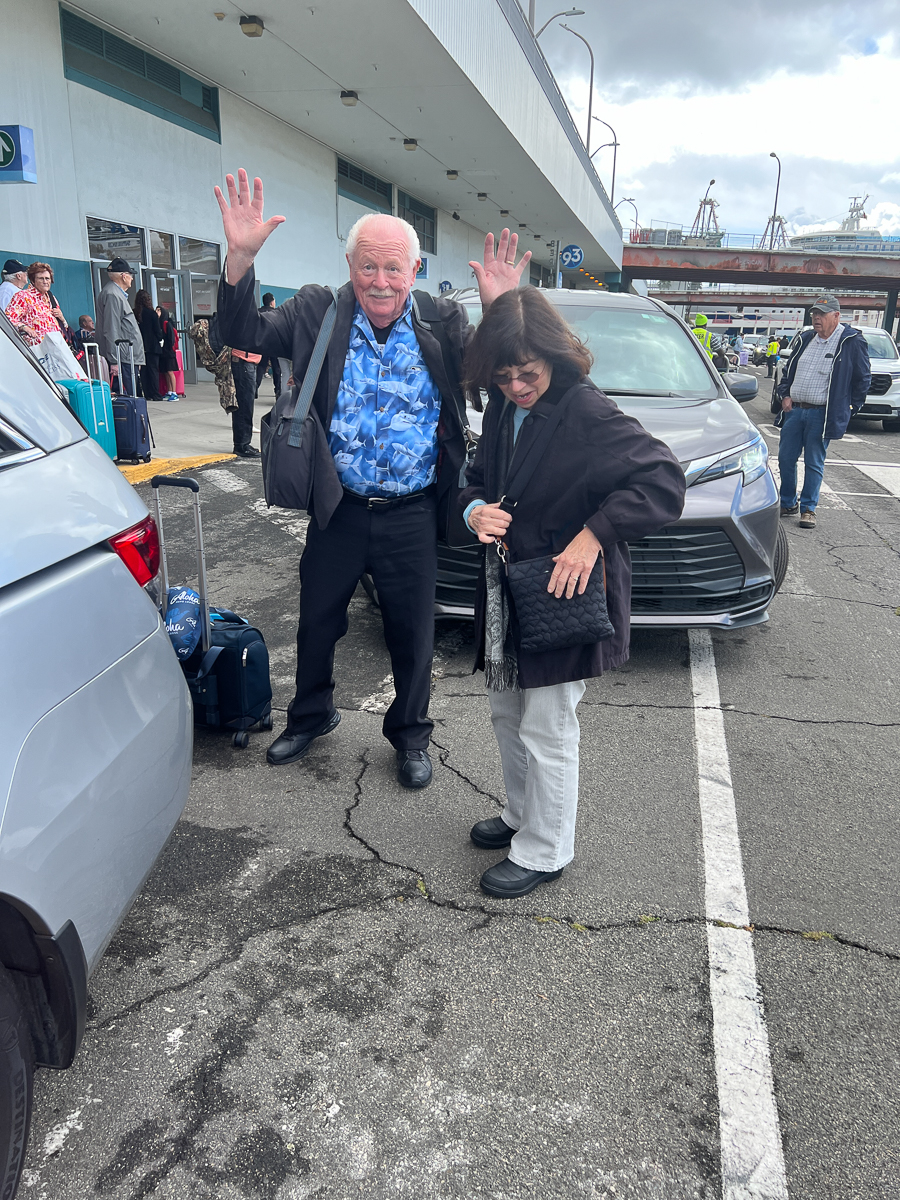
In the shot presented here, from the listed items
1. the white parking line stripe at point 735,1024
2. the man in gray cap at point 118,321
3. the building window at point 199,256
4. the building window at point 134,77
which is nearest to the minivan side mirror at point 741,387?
the white parking line stripe at point 735,1024

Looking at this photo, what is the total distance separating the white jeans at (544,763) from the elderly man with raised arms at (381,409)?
0.67 m

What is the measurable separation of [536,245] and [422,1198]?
143ft

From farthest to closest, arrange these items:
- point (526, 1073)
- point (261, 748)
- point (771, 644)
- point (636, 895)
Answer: point (771, 644) → point (261, 748) → point (636, 895) → point (526, 1073)

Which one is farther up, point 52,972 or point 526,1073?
point 52,972

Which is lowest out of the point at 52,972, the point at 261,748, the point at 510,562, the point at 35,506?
the point at 261,748

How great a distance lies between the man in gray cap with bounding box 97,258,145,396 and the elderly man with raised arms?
26.3 feet

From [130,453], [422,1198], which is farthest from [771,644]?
[130,453]

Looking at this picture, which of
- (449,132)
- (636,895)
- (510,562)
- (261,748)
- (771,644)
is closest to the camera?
(510,562)

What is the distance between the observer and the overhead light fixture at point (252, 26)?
1252 cm

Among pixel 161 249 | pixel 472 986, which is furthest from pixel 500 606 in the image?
pixel 161 249

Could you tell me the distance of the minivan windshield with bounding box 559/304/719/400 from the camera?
16.7ft

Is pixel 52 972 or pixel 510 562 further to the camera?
pixel 510 562

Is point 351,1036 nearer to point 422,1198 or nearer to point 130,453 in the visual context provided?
point 422,1198

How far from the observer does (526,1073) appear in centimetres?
198
